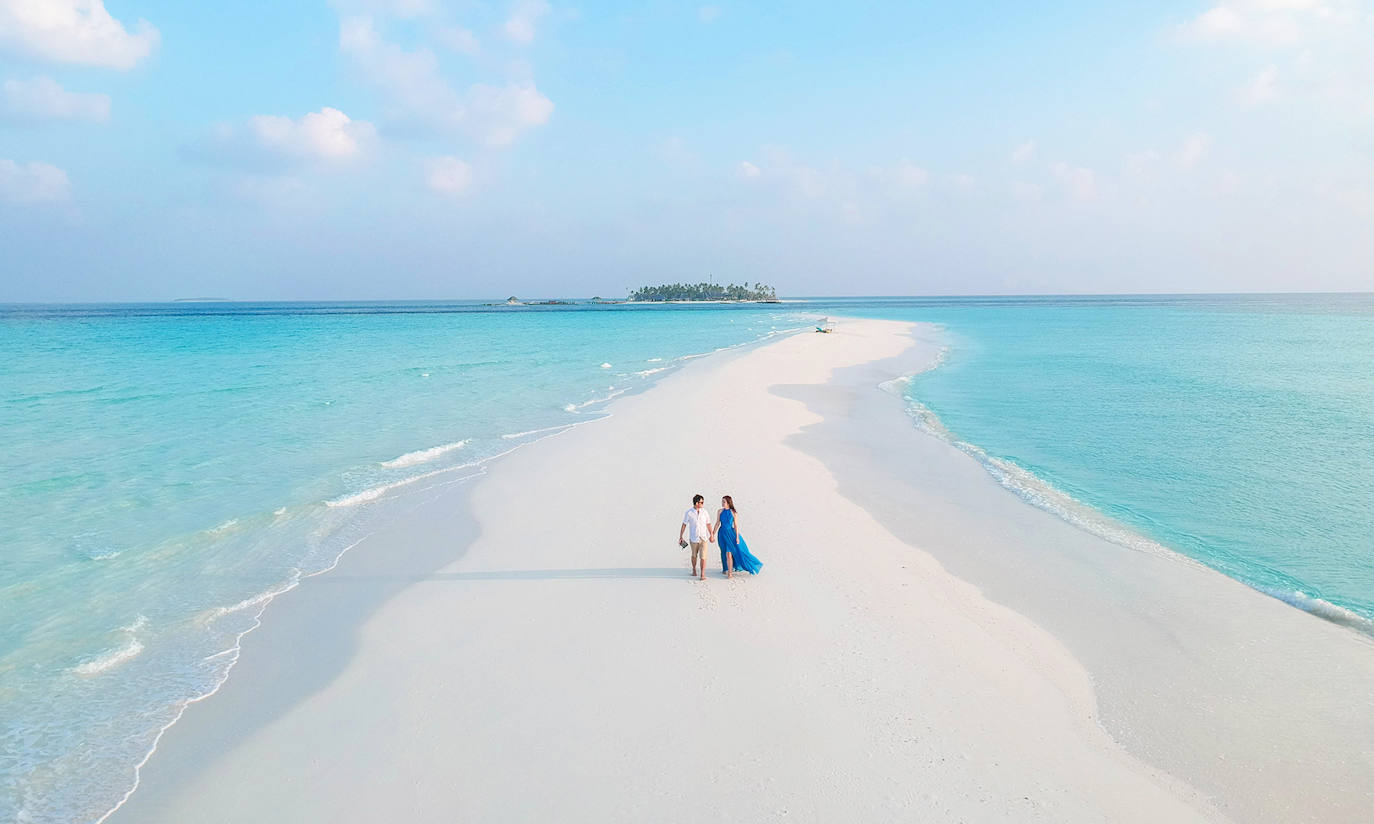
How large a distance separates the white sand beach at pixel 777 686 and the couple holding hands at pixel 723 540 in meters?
0.25

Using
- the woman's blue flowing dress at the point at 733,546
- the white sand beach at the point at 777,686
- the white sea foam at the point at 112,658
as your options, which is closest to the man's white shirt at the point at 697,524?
the woman's blue flowing dress at the point at 733,546

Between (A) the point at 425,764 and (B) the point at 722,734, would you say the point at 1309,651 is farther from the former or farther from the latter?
(A) the point at 425,764

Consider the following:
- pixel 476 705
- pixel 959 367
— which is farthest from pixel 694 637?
pixel 959 367

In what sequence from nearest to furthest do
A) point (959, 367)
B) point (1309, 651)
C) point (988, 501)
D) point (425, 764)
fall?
point (425, 764) < point (1309, 651) < point (988, 501) < point (959, 367)

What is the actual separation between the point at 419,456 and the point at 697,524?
11.6 metres

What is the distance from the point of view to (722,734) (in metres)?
7.32

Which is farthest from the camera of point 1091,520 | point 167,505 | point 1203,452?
point 1203,452

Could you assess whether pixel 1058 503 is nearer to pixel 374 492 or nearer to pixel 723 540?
pixel 723 540

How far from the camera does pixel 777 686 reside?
26.8 feet

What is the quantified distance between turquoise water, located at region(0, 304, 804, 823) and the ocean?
1.9 inches

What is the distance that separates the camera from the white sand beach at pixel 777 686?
655 cm

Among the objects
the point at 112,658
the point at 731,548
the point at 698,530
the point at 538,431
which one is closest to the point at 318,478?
the point at 538,431

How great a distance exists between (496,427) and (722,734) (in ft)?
60.0

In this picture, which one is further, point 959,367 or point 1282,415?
point 959,367
